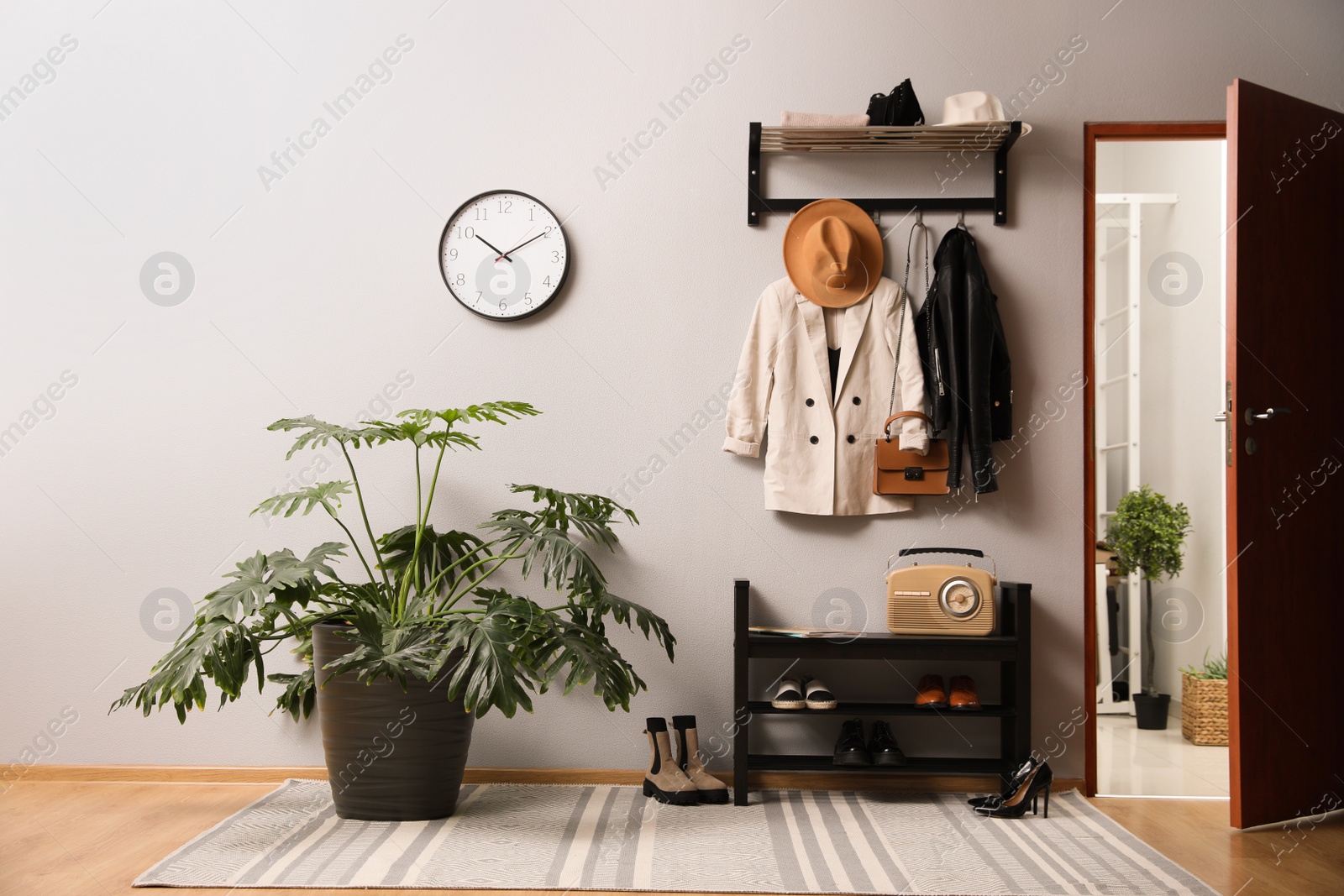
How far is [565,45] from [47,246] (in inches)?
68.6

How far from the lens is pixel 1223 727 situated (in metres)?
3.26

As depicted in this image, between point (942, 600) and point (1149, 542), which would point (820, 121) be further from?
point (1149, 542)

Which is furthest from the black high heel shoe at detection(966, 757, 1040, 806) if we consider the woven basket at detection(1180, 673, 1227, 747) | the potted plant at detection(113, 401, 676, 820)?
the woven basket at detection(1180, 673, 1227, 747)

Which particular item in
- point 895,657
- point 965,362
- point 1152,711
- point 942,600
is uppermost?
point 965,362

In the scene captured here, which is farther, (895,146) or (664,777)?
(895,146)

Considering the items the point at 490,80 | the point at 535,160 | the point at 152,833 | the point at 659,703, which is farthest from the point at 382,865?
the point at 490,80

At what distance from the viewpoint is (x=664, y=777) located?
249 centimetres

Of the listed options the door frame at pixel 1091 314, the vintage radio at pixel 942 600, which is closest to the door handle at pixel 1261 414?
the door frame at pixel 1091 314

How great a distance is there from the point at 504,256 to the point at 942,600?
1.63 m

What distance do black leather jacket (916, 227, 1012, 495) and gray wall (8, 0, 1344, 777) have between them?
130 mm

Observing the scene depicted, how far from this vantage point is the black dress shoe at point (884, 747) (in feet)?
8.02

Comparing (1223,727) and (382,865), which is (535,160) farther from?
(1223,727)

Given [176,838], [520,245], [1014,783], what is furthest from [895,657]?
[176,838]

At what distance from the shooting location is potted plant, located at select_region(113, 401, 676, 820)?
6.65 ft
